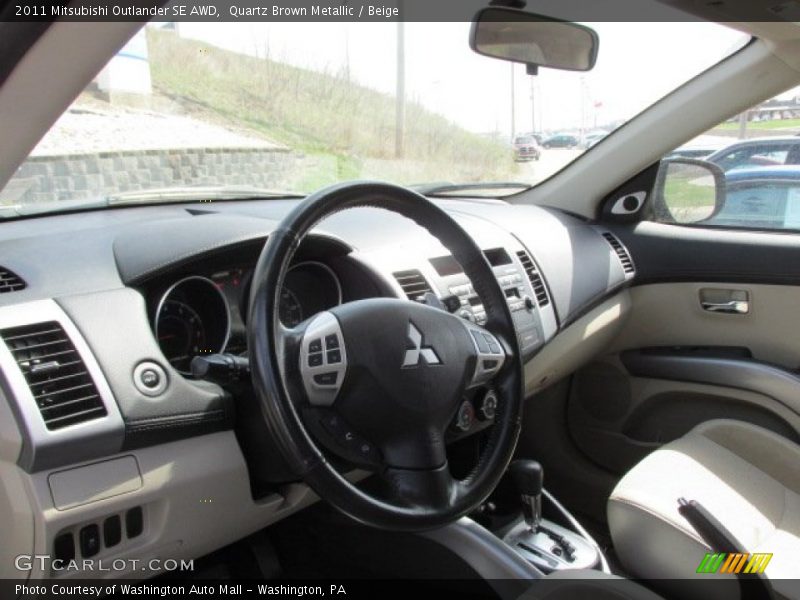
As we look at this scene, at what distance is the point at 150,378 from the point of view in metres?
1.61

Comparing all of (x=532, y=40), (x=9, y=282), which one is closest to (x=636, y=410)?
(x=532, y=40)

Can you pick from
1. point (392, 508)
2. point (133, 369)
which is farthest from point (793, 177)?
point (133, 369)

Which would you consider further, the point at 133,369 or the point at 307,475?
the point at 133,369

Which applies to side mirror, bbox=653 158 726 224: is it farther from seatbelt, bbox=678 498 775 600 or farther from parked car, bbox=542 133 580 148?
seatbelt, bbox=678 498 775 600

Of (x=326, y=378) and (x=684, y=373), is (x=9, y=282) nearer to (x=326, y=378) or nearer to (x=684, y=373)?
(x=326, y=378)

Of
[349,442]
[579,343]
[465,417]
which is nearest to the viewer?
[349,442]

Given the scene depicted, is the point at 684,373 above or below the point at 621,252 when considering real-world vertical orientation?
below

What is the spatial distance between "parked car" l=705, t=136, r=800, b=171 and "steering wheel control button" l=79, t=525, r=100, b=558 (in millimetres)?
2678

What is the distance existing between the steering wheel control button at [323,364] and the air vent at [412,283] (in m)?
0.64

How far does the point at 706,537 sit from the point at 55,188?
199cm

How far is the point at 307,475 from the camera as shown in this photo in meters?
1.39

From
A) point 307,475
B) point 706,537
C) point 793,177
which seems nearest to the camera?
point 307,475

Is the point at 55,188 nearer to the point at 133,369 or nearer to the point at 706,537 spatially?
the point at 133,369

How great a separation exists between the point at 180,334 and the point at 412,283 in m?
0.67
